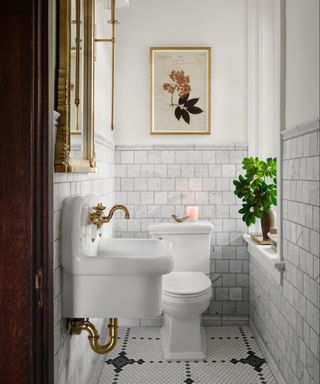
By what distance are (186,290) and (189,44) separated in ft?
6.34

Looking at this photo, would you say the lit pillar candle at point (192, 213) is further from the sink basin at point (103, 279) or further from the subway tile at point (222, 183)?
the sink basin at point (103, 279)

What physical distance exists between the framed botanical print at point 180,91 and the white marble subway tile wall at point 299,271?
4.57 feet


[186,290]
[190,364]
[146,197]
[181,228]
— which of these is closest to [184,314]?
[186,290]

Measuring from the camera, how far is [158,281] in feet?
6.46

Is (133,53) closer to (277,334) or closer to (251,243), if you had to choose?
(251,243)

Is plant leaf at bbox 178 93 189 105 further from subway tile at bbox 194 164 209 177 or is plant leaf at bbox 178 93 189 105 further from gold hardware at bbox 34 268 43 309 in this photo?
gold hardware at bbox 34 268 43 309

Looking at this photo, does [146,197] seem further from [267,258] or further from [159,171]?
[267,258]

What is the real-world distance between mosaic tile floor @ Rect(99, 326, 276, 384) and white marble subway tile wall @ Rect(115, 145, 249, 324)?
1.26 ft

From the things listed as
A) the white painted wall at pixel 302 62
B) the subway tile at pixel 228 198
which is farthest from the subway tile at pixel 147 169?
the white painted wall at pixel 302 62

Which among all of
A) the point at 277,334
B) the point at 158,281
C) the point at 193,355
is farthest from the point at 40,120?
the point at 193,355

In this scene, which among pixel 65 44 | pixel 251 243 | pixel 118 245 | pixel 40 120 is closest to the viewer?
pixel 40 120

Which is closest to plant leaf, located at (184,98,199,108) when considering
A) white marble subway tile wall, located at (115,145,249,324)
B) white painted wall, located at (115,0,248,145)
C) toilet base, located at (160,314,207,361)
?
white painted wall, located at (115,0,248,145)

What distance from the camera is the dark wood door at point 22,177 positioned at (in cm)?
141

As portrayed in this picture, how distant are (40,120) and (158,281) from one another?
86cm
